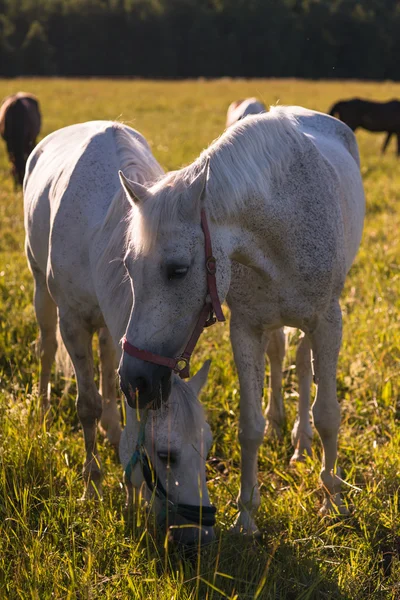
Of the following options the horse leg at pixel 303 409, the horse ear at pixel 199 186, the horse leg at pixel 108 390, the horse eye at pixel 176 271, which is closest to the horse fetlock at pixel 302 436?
the horse leg at pixel 303 409

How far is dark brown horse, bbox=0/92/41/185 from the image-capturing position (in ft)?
36.0

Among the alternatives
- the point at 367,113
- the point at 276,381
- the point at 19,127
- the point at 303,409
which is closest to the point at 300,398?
the point at 303,409

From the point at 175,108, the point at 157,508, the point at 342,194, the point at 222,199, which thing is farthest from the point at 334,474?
the point at 175,108

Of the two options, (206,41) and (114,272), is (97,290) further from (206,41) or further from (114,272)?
(206,41)

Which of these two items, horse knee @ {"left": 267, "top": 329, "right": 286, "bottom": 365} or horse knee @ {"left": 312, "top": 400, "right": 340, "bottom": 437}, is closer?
horse knee @ {"left": 312, "top": 400, "right": 340, "bottom": 437}

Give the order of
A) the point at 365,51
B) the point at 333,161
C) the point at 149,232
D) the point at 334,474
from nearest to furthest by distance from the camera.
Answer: the point at 149,232 → the point at 334,474 → the point at 333,161 → the point at 365,51

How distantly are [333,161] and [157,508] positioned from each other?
6.68 ft

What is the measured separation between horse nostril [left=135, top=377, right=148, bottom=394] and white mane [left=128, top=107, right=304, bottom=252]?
0.45 meters

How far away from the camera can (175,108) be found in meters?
24.5

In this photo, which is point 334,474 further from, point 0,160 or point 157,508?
point 0,160

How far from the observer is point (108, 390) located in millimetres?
4242

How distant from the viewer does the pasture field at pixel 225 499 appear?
2369 millimetres

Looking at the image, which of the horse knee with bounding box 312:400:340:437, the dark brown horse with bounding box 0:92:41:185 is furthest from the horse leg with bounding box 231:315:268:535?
the dark brown horse with bounding box 0:92:41:185

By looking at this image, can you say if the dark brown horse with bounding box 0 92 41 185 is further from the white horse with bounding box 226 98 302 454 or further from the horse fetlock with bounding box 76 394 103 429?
the horse fetlock with bounding box 76 394 103 429
